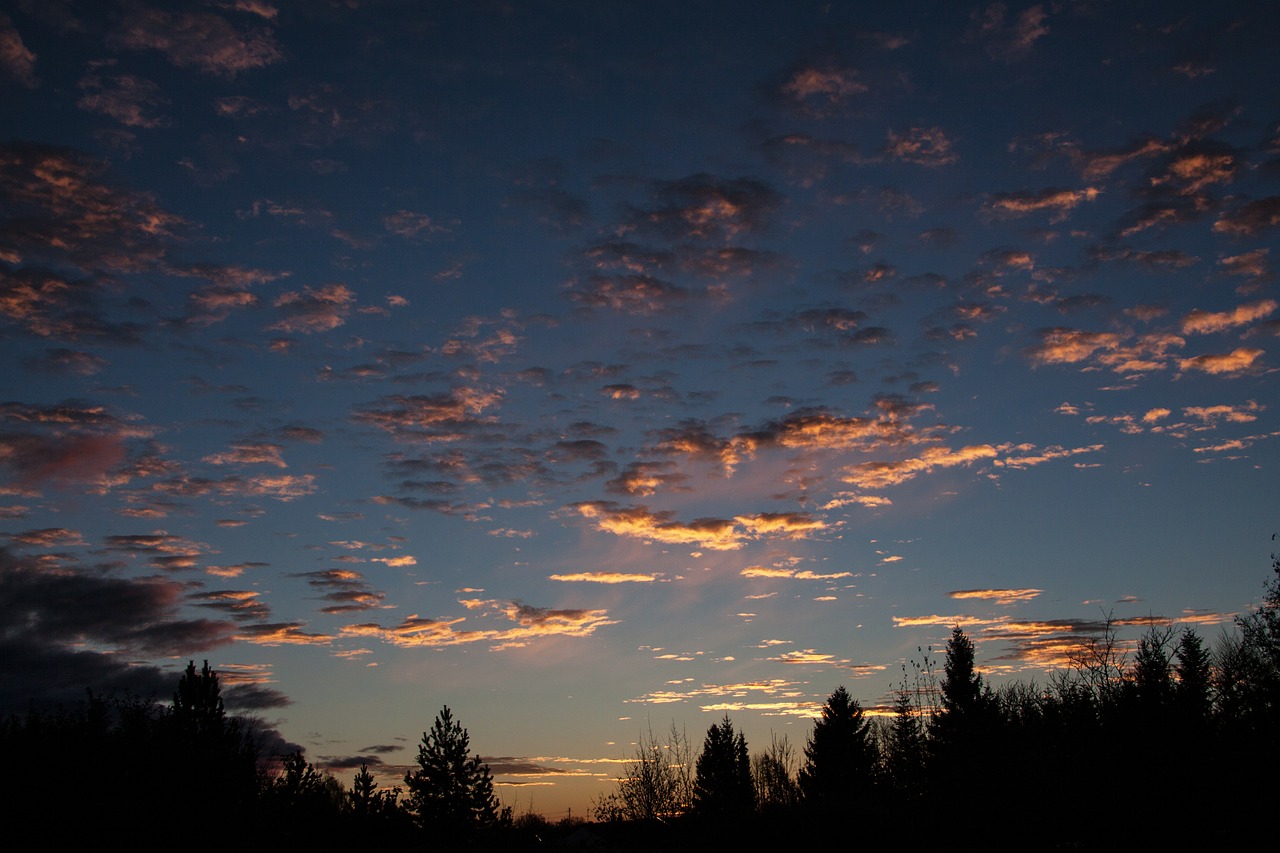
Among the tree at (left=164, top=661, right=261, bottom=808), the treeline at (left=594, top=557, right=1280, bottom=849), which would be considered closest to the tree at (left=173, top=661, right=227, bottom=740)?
the tree at (left=164, top=661, right=261, bottom=808)

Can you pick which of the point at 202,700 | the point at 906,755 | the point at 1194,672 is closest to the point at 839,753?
the point at 906,755

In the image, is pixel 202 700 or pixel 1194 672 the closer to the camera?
pixel 202 700

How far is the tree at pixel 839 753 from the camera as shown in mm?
63219

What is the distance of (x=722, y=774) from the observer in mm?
67812

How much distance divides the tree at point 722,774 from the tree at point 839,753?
5067 mm

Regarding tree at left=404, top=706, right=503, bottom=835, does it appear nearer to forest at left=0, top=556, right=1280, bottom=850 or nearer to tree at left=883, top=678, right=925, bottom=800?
forest at left=0, top=556, right=1280, bottom=850

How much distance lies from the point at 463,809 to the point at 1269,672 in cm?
4191

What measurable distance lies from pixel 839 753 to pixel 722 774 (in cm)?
940

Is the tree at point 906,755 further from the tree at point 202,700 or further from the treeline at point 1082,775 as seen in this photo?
the tree at point 202,700

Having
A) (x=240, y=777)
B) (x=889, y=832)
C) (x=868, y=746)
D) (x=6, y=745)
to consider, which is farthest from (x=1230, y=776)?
(x=6, y=745)

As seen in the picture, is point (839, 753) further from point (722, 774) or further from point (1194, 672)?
point (1194, 672)

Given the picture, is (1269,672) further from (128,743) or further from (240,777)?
(128,743)

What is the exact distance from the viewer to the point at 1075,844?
33.8 meters

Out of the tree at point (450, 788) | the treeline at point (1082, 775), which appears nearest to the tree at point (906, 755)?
the treeline at point (1082, 775)
